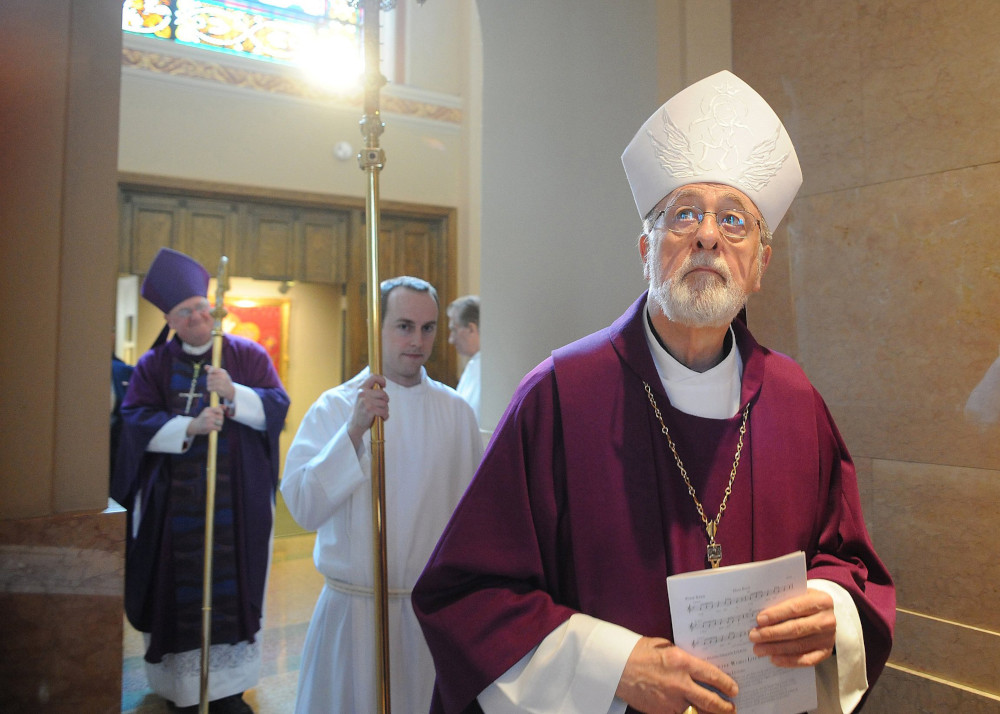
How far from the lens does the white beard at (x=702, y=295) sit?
5.19 ft

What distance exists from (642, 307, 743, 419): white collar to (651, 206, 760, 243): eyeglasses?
10.7 inches

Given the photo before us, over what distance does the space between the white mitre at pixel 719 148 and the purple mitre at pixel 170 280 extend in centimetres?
271

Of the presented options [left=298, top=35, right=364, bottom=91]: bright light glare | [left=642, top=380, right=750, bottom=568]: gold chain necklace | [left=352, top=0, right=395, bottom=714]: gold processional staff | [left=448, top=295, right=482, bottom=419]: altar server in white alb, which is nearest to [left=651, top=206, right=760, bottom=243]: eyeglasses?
[left=642, top=380, right=750, bottom=568]: gold chain necklace

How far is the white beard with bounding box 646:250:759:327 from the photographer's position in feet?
5.19

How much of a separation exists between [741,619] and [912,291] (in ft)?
4.02

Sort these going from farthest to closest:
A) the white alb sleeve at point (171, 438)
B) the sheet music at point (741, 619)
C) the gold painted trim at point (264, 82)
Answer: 1. the gold painted trim at point (264, 82)
2. the white alb sleeve at point (171, 438)
3. the sheet music at point (741, 619)

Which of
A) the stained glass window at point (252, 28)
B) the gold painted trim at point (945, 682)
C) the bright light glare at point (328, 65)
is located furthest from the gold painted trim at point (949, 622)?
the bright light glare at point (328, 65)

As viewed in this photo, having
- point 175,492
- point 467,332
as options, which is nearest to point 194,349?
point 175,492

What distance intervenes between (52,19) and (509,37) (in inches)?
81.7

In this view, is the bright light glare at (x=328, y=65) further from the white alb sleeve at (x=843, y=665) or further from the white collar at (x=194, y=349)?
the white alb sleeve at (x=843, y=665)

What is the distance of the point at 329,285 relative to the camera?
8047 mm

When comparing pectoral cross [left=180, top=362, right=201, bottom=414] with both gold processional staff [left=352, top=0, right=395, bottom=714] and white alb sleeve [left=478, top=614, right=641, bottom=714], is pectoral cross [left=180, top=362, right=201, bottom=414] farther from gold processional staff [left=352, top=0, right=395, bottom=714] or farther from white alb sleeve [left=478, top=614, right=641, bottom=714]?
white alb sleeve [left=478, top=614, right=641, bottom=714]

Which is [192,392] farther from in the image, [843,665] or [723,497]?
[843,665]

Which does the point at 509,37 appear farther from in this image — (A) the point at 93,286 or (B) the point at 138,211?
(B) the point at 138,211
